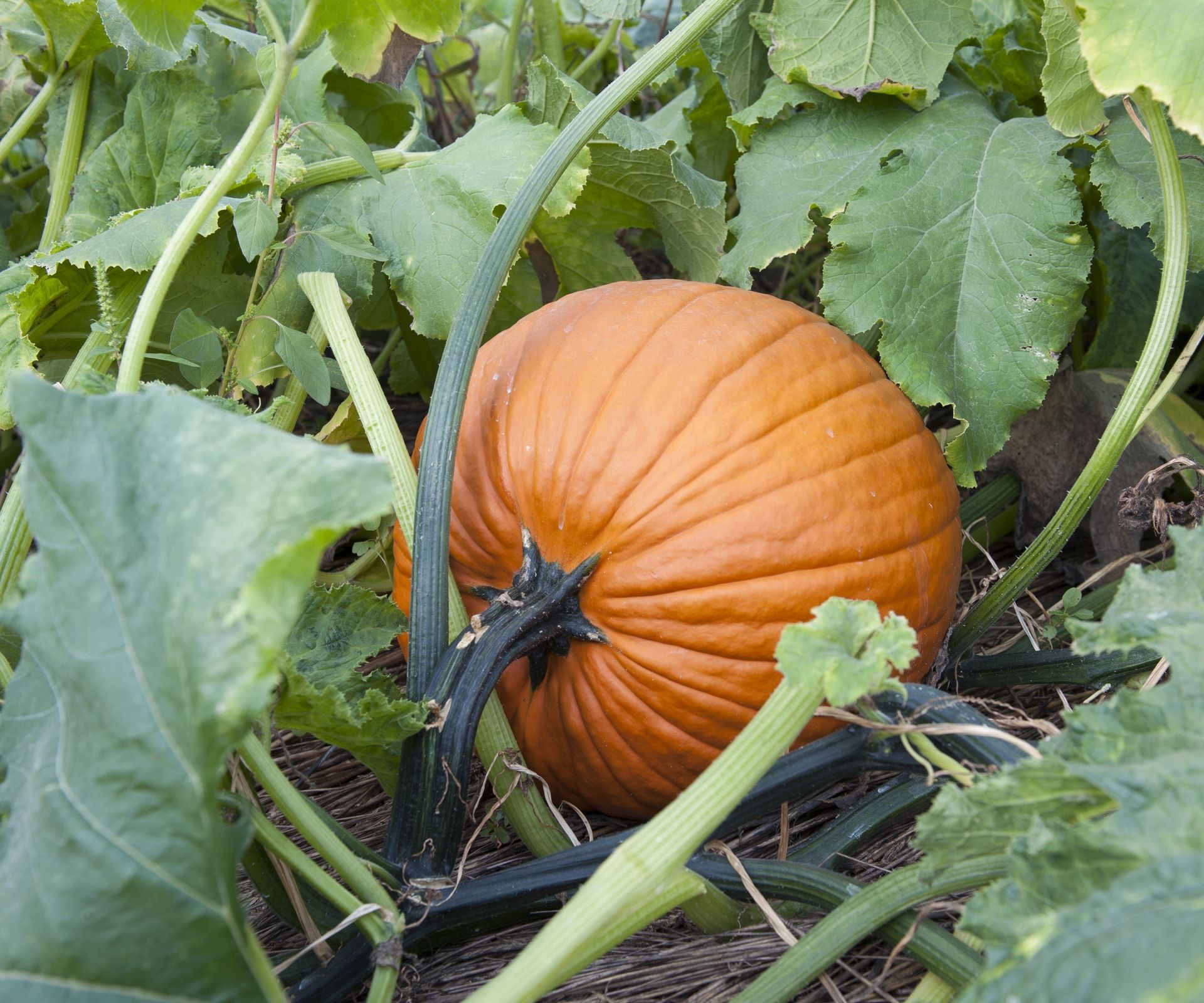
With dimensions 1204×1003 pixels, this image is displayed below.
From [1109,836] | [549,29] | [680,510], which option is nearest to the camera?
[1109,836]

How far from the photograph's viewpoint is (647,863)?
2.27 ft

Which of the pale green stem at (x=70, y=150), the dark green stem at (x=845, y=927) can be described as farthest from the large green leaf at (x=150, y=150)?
the dark green stem at (x=845, y=927)

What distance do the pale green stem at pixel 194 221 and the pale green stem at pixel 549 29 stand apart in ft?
3.02

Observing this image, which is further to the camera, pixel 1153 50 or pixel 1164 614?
pixel 1153 50

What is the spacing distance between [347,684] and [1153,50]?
961 millimetres

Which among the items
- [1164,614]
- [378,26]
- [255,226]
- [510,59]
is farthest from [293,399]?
[1164,614]

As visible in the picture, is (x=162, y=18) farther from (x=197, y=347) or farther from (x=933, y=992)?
(x=933, y=992)

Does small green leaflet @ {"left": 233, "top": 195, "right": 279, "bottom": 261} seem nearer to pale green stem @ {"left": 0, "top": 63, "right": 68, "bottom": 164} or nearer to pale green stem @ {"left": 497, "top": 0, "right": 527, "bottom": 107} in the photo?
pale green stem @ {"left": 0, "top": 63, "right": 68, "bottom": 164}

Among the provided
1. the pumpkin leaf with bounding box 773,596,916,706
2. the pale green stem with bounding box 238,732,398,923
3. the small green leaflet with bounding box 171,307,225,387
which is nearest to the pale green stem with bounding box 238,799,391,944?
the pale green stem with bounding box 238,732,398,923

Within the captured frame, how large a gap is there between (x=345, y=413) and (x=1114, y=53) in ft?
3.23

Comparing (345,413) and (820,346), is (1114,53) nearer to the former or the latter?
(820,346)

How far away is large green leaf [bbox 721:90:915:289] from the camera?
4.45 ft

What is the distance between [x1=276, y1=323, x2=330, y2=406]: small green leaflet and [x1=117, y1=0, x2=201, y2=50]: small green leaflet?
1.06 ft

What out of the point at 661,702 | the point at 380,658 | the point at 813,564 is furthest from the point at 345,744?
the point at 380,658
